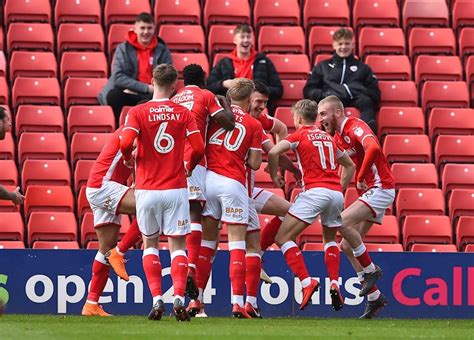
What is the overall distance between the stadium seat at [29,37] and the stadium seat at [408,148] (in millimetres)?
3929

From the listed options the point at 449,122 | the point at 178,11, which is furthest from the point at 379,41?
the point at 178,11

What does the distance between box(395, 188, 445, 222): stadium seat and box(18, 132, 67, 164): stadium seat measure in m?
3.46

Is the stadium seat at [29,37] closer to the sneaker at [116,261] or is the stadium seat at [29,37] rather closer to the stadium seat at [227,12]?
the stadium seat at [227,12]

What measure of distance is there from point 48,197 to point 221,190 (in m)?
2.75

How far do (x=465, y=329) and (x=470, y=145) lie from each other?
435 cm

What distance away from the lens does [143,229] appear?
10.3 m

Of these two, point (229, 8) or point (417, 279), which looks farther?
point (229, 8)

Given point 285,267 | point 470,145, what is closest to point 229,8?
point 470,145

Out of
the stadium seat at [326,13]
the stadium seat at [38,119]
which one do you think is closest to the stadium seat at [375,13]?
the stadium seat at [326,13]

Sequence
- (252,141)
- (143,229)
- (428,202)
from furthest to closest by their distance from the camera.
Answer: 1. (428,202)
2. (252,141)
3. (143,229)

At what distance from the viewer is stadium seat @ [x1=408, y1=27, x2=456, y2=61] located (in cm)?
1561

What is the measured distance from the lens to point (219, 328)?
966 cm

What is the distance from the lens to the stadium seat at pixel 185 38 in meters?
15.2

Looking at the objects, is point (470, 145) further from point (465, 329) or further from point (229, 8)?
point (465, 329)
